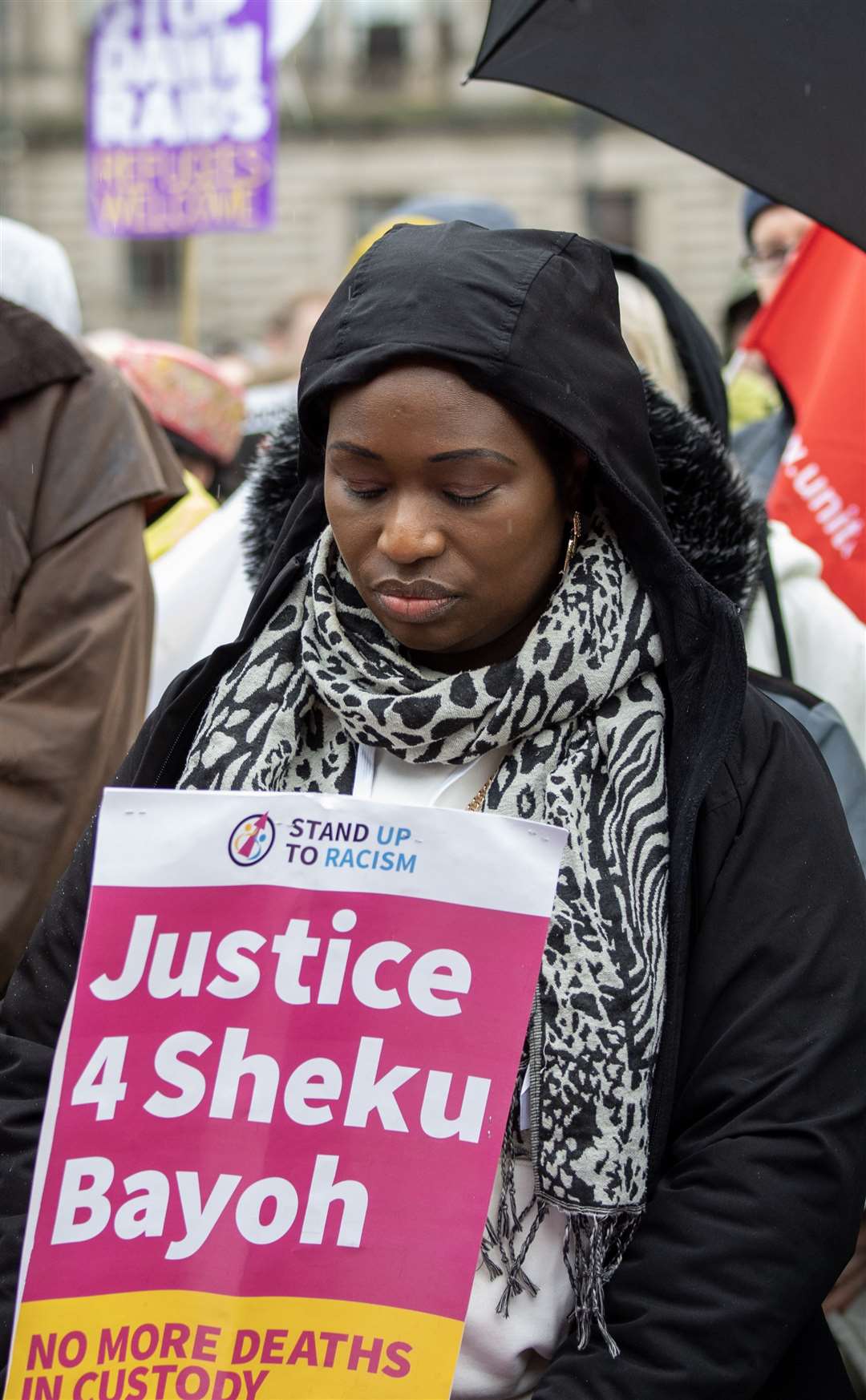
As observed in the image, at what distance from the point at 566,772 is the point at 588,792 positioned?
0.04 m

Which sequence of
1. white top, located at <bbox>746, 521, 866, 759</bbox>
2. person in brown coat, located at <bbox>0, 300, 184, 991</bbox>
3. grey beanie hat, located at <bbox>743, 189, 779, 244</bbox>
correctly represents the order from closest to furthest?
person in brown coat, located at <bbox>0, 300, 184, 991</bbox>
white top, located at <bbox>746, 521, 866, 759</bbox>
grey beanie hat, located at <bbox>743, 189, 779, 244</bbox>

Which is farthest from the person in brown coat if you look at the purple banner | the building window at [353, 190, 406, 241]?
the building window at [353, 190, 406, 241]

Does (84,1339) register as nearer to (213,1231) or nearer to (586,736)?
(213,1231)

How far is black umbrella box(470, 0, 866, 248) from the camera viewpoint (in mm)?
2168

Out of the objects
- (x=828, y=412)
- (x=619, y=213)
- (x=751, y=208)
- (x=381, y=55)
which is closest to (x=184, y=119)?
(x=751, y=208)

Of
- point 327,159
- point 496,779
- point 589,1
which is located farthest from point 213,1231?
point 327,159

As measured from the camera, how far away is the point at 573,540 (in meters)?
1.85

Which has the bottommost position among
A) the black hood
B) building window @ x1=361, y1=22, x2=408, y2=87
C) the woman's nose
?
building window @ x1=361, y1=22, x2=408, y2=87

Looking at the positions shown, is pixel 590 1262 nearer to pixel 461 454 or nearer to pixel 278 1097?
pixel 278 1097

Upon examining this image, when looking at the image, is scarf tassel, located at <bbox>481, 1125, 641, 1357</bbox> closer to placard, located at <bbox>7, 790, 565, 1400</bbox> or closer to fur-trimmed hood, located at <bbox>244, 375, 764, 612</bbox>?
placard, located at <bbox>7, 790, 565, 1400</bbox>

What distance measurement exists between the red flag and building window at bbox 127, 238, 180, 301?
24.6 m

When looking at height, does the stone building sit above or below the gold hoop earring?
below

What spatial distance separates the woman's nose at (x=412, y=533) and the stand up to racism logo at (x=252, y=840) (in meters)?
0.34

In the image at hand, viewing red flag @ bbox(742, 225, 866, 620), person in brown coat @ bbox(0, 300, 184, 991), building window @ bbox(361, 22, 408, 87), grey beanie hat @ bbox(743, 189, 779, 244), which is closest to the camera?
person in brown coat @ bbox(0, 300, 184, 991)
